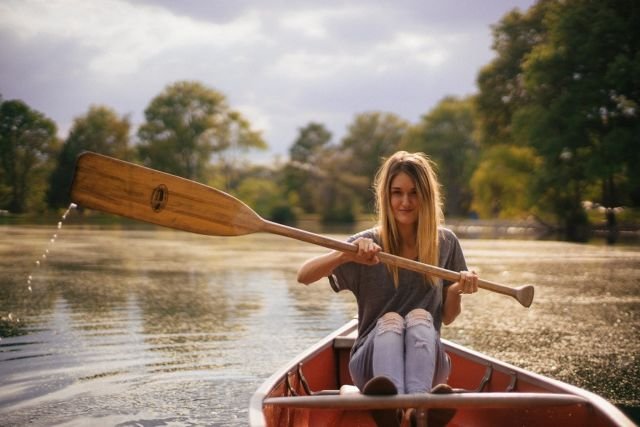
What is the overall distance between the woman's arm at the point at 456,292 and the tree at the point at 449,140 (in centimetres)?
4810

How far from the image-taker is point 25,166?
1287 inches

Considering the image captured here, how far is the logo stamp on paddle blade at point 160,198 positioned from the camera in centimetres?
381

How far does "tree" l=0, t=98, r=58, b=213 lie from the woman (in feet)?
92.8

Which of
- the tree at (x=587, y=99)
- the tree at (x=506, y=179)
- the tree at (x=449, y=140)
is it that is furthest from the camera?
the tree at (x=449, y=140)

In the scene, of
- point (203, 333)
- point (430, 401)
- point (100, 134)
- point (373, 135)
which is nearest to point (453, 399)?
point (430, 401)

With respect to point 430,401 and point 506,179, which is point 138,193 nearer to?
point 430,401

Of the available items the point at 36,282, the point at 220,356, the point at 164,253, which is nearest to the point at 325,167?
the point at 164,253

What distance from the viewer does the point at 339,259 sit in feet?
10.2

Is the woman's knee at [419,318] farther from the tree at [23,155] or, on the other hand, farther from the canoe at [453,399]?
the tree at [23,155]

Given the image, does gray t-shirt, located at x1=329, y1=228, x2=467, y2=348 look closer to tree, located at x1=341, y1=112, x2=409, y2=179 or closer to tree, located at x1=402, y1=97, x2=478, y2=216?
tree, located at x1=402, y1=97, x2=478, y2=216

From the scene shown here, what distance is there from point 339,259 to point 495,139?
1279 inches

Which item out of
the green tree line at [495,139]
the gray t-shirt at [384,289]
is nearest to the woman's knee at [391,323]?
the gray t-shirt at [384,289]

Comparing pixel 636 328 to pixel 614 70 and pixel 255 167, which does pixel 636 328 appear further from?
pixel 255 167

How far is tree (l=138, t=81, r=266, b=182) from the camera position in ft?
170
